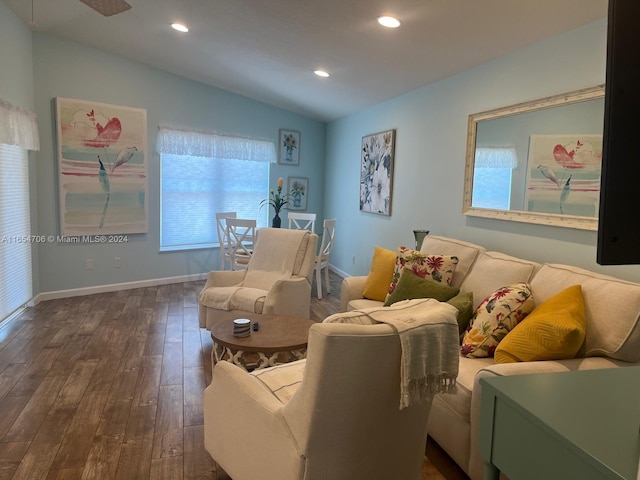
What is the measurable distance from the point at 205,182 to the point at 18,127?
2521mm

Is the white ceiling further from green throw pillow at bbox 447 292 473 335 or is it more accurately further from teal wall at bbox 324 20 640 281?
green throw pillow at bbox 447 292 473 335

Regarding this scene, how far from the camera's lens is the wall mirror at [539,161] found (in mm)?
2625

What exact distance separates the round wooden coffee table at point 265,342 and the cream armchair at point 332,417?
2.33ft

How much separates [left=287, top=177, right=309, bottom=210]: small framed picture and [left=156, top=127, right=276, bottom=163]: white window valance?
50 cm

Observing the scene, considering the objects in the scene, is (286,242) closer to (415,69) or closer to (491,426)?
(415,69)

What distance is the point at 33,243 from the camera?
4723 mm

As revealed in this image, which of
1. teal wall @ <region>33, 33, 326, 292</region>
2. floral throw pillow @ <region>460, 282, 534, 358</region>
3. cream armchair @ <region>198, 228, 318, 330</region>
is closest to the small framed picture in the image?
teal wall @ <region>33, 33, 326, 292</region>

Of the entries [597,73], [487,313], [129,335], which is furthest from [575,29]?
[129,335]

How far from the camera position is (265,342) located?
261cm

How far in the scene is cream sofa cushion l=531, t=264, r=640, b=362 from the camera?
1960mm

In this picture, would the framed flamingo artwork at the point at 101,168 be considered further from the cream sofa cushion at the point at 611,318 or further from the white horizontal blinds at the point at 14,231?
the cream sofa cushion at the point at 611,318

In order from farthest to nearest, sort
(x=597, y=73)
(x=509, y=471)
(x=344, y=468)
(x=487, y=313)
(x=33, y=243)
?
(x=33, y=243) → (x=597, y=73) → (x=487, y=313) → (x=344, y=468) → (x=509, y=471)

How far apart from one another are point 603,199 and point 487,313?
1.80 meters

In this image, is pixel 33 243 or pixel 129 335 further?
pixel 33 243
